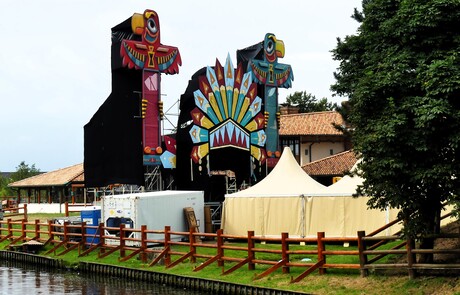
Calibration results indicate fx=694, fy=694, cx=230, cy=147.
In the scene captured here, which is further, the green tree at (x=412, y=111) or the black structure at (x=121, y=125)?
Answer: the black structure at (x=121, y=125)

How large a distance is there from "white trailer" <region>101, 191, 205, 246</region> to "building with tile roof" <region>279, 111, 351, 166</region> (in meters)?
30.4

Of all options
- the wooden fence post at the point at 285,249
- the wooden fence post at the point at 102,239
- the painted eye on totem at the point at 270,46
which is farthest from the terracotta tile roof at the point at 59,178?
the wooden fence post at the point at 285,249

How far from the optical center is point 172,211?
2602cm

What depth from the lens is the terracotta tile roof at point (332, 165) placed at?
47809 mm

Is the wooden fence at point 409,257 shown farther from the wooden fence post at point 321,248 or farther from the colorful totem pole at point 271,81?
the colorful totem pole at point 271,81

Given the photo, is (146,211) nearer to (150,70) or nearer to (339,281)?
(150,70)

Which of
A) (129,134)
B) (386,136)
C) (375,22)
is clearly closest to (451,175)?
(386,136)

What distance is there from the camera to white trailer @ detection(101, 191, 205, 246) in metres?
24.7

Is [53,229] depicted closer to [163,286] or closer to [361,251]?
[163,286]

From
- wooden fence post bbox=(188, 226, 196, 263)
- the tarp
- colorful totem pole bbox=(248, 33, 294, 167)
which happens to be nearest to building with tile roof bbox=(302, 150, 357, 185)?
colorful totem pole bbox=(248, 33, 294, 167)

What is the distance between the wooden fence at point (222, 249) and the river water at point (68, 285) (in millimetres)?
1132

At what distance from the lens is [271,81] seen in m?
36.7

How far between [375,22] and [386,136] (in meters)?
3.35

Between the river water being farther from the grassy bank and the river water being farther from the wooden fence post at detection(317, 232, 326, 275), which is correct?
the wooden fence post at detection(317, 232, 326, 275)
